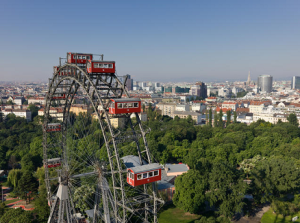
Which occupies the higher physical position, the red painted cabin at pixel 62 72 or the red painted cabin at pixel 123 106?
the red painted cabin at pixel 62 72

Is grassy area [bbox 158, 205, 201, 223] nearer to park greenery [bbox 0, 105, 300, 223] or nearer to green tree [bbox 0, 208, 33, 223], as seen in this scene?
park greenery [bbox 0, 105, 300, 223]

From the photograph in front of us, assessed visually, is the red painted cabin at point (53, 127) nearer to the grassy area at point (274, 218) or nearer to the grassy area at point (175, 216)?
the grassy area at point (175, 216)

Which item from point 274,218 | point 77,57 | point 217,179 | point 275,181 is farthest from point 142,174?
point 275,181

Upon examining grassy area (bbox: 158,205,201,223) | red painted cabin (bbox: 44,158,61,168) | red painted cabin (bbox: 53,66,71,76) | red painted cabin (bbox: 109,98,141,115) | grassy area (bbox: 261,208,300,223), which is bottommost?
grassy area (bbox: 158,205,201,223)

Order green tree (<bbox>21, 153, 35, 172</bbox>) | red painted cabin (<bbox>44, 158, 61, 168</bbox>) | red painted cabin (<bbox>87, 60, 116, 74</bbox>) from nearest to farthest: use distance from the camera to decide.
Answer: red painted cabin (<bbox>87, 60, 116, 74</bbox>)
red painted cabin (<bbox>44, 158, 61, 168</bbox>)
green tree (<bbox>21, 153, 35, 172</bbox>)

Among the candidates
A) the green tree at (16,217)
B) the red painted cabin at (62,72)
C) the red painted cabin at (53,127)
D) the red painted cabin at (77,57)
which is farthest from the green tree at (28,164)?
the red painted cabin at (77,57)

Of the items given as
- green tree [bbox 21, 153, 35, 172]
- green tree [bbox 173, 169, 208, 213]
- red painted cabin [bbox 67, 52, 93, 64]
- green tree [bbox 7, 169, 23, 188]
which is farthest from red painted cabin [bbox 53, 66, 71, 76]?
green tree [bbox 21, 153, 35, 172]

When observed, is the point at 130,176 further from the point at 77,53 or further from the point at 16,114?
the point at 16,114
